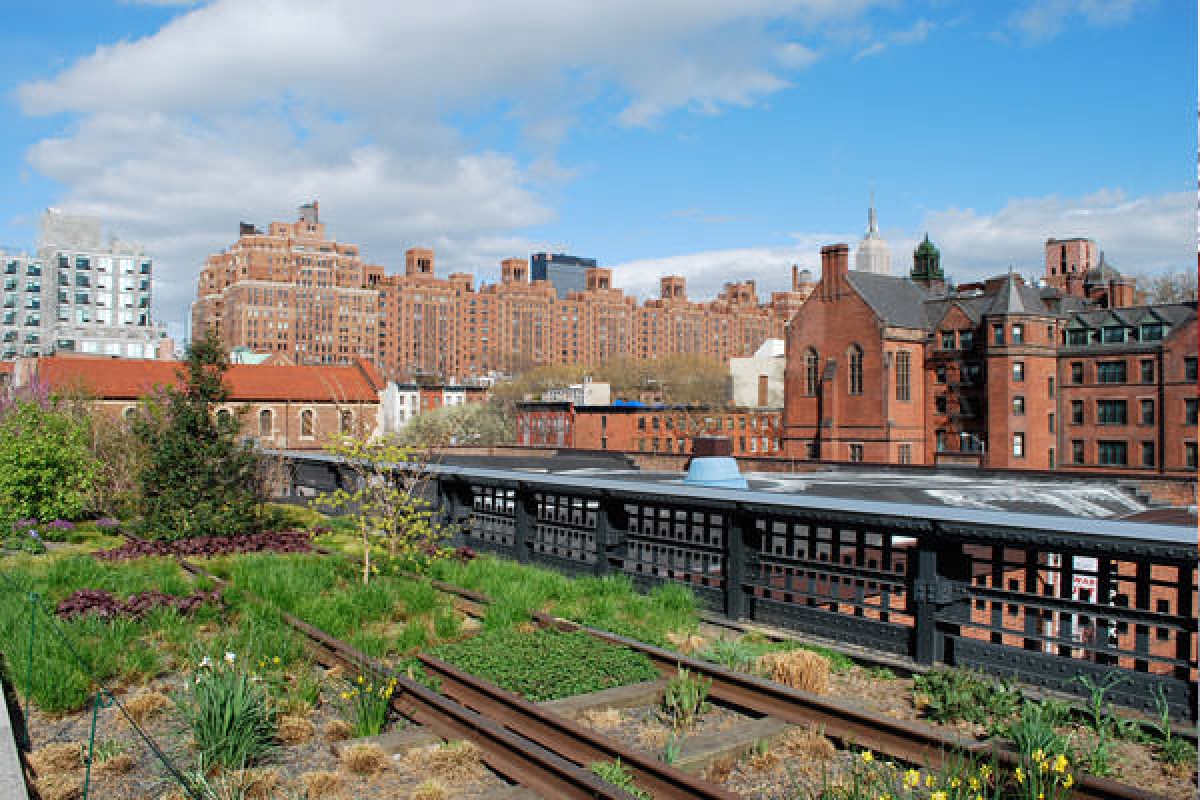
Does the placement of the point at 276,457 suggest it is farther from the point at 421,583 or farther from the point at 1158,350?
the point at 1158,350

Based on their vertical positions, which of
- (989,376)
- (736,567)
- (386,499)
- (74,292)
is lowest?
(736,567)

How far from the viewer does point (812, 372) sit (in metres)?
68.4

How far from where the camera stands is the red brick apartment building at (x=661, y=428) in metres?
81.3

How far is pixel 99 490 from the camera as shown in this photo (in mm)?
23688

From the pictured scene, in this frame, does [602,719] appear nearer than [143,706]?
Yes

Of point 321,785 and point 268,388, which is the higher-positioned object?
point 268,388

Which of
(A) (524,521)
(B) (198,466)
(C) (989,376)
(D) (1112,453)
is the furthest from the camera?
(C) (989,376)

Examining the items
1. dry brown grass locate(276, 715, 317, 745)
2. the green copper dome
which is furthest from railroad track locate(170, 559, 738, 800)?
the green copper dome

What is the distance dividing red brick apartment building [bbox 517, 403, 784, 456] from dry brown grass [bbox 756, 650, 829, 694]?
70.8 m

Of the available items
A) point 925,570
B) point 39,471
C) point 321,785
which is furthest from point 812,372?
point 321,785

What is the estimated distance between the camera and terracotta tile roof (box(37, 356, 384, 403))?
2655 inches

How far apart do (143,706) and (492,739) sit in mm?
3261

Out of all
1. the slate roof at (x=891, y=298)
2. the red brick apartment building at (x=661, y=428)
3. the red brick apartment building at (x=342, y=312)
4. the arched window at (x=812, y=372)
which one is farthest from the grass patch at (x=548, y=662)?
the red brick apartment building at (x=342, y=312)

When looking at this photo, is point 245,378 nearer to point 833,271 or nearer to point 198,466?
point 833,271
